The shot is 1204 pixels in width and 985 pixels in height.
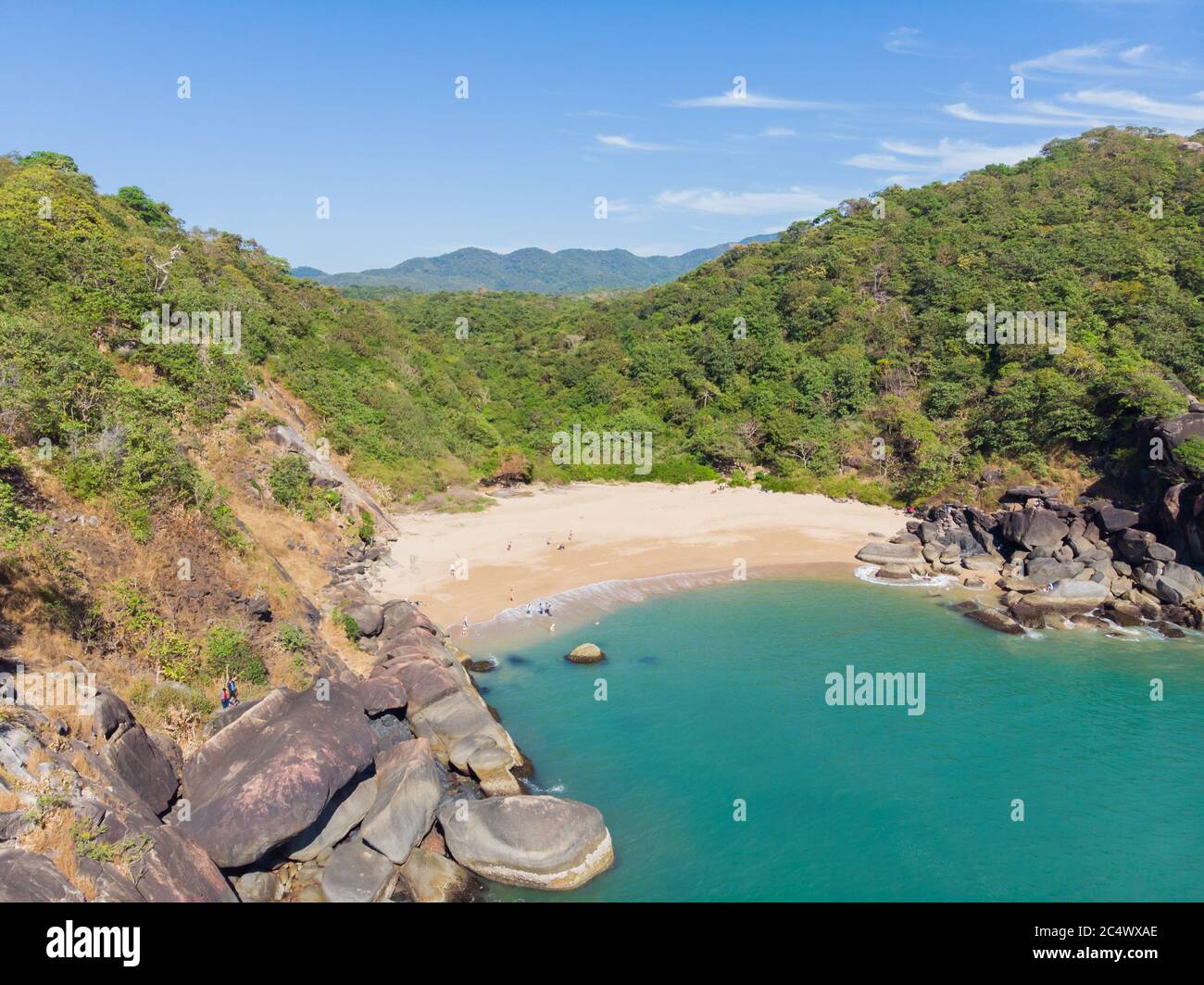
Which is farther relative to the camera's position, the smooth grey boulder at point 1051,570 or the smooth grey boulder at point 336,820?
the smooth grey boulder at point 1051,570

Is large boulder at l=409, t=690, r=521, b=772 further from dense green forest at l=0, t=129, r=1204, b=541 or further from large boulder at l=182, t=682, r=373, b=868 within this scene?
dense green forest at l=0, t=129, r=1204, b=541

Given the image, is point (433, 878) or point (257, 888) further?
point (433, 878)

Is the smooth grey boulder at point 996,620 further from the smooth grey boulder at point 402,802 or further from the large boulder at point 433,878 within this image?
the large boulder at point 433,878

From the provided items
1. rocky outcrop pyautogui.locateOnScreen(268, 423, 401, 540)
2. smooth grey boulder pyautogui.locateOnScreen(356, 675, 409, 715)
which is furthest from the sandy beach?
smooth grey boulder pyautogui.locateOnScreen(356, 675, 409, 715)

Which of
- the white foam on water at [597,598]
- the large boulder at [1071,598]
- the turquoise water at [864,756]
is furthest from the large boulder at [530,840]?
the large boulder at [1071,598]

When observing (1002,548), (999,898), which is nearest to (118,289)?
(999,898)

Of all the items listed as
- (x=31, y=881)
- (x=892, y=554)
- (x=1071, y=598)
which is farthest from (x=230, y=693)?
(x=1071, y=598)

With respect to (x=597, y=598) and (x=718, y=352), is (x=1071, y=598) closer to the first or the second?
(x=597, y=598)
